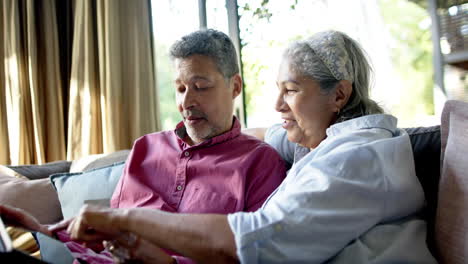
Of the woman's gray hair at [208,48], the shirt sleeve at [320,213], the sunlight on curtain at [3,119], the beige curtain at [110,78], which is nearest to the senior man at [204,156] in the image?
the woman's gray hair at [208,48]

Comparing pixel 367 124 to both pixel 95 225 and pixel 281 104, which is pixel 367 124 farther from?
pixel 95 225

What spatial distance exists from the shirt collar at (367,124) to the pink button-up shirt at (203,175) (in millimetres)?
325

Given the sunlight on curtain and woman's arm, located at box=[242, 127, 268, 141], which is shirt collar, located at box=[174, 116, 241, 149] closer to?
woman's arm, located at box=[242, 127, 268, 141]

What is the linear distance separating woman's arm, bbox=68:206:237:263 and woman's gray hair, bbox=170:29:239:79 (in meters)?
0.73

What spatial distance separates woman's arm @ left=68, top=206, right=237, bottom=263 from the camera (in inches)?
30.5

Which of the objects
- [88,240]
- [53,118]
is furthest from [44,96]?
[88,240]

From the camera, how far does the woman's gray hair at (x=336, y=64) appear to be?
1177 mm

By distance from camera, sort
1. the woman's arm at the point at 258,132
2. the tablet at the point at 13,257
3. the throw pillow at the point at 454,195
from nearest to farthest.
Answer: the tablet at the point at 13,257 → the throw pillow at the point at 454,195 → the woman's arm at the point at 258,132

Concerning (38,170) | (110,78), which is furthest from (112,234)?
(110,78)

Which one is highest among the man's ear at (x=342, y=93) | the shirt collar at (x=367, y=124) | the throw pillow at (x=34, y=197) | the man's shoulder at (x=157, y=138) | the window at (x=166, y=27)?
the window at (x=166, y=27)

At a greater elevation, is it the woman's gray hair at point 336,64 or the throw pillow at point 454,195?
the woman's gray hair at point 336,64

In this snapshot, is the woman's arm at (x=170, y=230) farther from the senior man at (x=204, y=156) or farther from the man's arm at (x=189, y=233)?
the senior man at (x=204, y=156)

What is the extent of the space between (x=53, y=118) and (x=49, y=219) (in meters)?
1.43

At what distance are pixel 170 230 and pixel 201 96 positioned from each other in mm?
706
